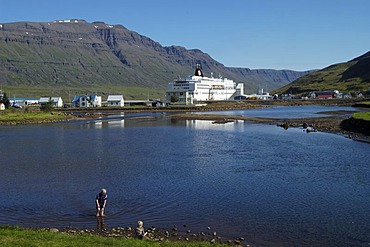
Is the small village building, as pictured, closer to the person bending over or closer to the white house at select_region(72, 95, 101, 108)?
the white house at select_region(72, 95, 101, 108)

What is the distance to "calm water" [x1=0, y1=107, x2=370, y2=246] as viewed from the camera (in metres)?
16.2

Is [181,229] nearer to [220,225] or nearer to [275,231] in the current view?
[220,225]

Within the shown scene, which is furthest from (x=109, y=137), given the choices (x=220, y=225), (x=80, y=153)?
(x=220, y=225)

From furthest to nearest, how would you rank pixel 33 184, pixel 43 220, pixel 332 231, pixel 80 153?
1. pixel 80 153
2. pixel 33 184
3. pixel 43 220
4. pixel 332 231

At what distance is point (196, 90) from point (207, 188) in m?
137

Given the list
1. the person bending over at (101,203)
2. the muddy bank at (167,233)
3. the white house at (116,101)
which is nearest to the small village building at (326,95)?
the white house at (116,101)

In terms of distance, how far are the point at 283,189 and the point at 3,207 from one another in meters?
13.7

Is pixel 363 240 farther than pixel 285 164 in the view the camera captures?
No

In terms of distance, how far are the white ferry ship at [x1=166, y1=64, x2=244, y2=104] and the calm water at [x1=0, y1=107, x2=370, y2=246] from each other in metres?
108

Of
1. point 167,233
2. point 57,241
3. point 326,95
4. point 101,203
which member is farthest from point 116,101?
point 57,241

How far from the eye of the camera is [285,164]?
29.4m

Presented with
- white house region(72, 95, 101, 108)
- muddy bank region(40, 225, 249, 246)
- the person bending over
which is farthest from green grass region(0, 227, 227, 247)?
white house region(72, 95, 101, 108)

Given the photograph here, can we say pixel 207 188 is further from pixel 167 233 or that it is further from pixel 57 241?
pixel 57 241

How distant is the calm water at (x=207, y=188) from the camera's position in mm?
16188
